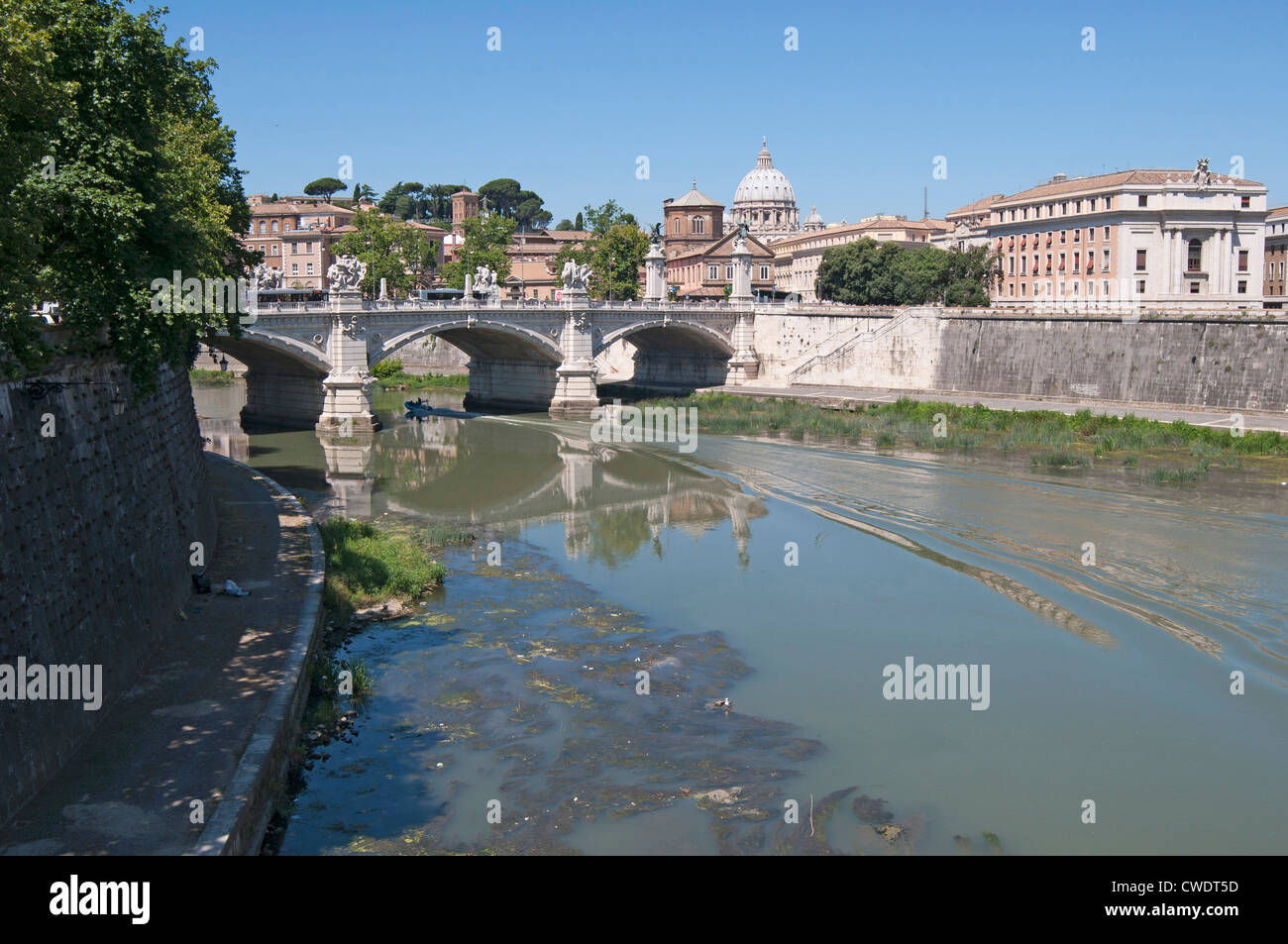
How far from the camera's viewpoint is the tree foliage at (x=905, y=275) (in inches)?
2504

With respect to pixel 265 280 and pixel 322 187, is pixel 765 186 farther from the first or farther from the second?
pixel 265 280

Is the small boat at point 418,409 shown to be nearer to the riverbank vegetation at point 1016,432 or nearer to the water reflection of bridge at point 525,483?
the water reflection of bridge at point 525,483

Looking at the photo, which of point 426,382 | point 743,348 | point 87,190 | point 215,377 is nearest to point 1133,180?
point 743,348

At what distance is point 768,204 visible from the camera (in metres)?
126

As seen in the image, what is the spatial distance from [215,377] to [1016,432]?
39.1 metres

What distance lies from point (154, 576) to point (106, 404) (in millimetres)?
2123

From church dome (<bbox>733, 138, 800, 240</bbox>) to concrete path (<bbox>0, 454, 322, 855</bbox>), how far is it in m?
113

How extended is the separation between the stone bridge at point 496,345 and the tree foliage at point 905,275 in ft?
49.8

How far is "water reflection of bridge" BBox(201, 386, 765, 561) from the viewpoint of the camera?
25.9 metres

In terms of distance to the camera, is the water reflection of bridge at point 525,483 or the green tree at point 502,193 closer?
the water reflection of bridge at point 525,483

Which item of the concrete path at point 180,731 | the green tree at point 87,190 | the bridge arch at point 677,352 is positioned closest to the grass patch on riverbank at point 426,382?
the bridge arch at point 677,352
